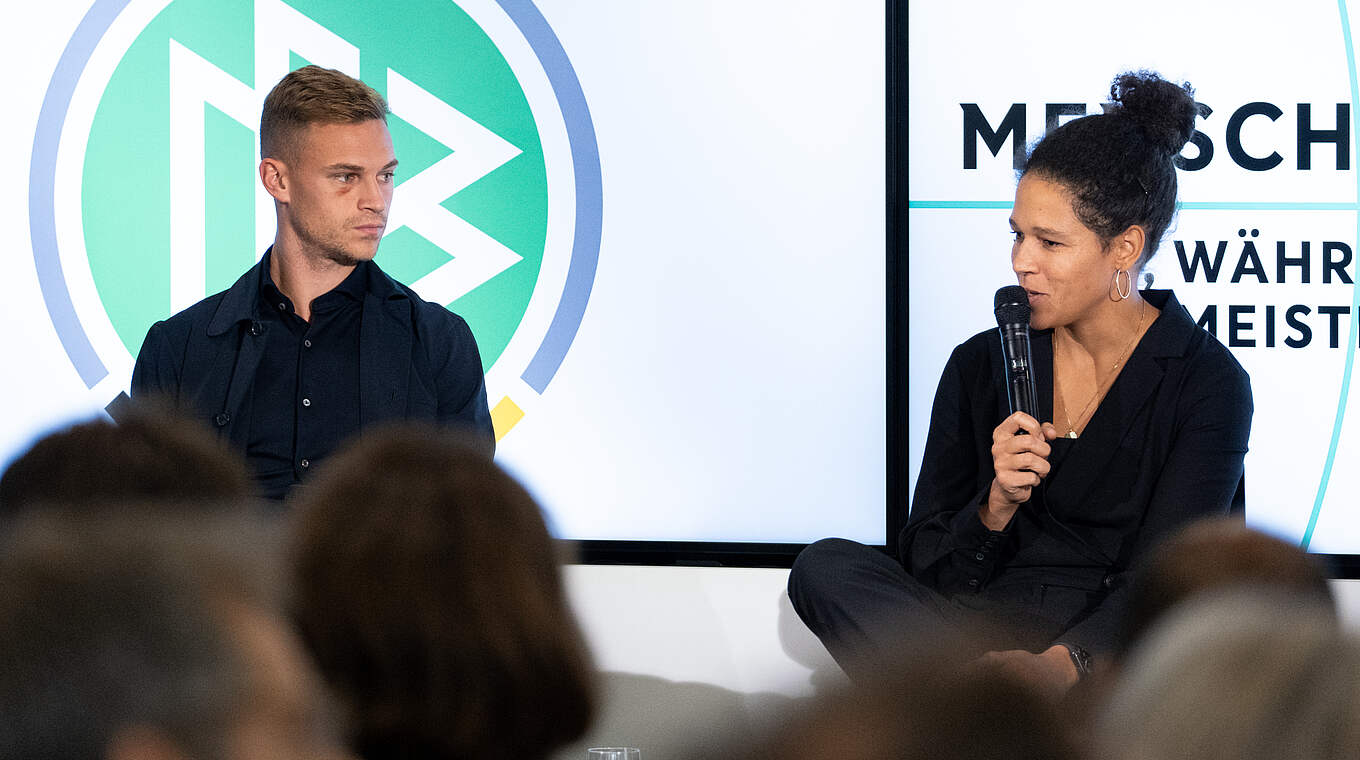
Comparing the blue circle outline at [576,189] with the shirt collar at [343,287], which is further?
the blue circle outline at [576,189]

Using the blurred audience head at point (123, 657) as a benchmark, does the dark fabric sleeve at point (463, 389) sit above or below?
below

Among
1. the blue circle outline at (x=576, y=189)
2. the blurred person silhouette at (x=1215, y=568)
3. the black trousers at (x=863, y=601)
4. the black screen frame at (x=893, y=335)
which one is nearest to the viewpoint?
the blurred person silhouette at (x=1215, y=568)

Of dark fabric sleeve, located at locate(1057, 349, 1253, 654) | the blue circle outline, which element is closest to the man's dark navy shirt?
the blue circle outline

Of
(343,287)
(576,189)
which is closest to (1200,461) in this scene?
(576,189)

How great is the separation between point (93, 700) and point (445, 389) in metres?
2.63

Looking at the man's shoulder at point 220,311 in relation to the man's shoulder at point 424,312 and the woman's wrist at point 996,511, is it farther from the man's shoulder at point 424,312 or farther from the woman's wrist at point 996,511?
the woman's wrist at point 996,511

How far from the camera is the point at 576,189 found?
3629mm

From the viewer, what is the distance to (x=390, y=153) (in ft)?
11.1

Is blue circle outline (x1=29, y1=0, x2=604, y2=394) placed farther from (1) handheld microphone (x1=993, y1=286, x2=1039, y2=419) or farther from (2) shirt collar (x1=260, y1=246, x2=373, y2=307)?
(1) handheld microphone (x1=993, y1=286, x2=1039, y2=419)

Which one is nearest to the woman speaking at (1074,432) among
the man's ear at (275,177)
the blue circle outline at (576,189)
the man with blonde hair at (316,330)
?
the man with blonde hair at (316,330)

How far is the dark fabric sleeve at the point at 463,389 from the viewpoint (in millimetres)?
3240

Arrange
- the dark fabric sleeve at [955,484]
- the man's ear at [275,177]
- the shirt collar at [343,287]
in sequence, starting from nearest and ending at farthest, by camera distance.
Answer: the dark fabric sleeve at [955,484]
the shirt collar at [343,287]
the man's ear at [275,177]

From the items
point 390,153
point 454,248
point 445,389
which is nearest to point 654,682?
point 445,389

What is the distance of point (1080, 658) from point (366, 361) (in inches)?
64.3
